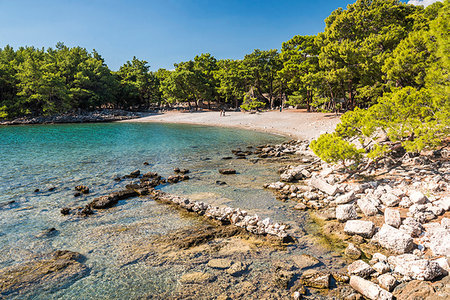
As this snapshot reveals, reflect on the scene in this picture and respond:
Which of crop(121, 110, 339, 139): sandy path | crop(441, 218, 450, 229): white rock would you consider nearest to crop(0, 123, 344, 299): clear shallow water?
crop(441, 218, 450, 229): white rock

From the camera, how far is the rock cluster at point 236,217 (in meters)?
8.48

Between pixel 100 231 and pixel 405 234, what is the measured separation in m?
10.3

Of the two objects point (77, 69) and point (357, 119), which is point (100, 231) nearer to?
point (357, 119)

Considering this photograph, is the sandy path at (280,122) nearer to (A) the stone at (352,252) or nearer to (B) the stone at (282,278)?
(A) the stone at (352,252)

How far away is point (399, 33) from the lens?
32344 millimetres

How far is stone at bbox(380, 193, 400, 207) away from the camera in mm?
9609

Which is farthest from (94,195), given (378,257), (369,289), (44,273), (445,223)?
(445,223)

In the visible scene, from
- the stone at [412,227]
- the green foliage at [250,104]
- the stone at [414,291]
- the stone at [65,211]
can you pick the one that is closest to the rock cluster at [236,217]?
the stone at [414,291]

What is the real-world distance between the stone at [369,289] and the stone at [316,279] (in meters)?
0.62

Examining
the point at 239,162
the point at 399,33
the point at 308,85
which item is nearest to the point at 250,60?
the point at 308,85

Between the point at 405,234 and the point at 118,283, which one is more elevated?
the point at 405,234

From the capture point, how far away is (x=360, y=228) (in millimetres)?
7984

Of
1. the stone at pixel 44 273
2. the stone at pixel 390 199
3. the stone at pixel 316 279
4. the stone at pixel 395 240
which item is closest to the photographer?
the stone at pixel 316 279

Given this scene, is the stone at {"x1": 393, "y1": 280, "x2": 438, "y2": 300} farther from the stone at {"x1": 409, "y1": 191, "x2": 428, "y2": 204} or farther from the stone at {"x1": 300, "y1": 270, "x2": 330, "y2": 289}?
the stone at {"x1": 409, "y1": 191, "x2": 428, "y2": 204}
